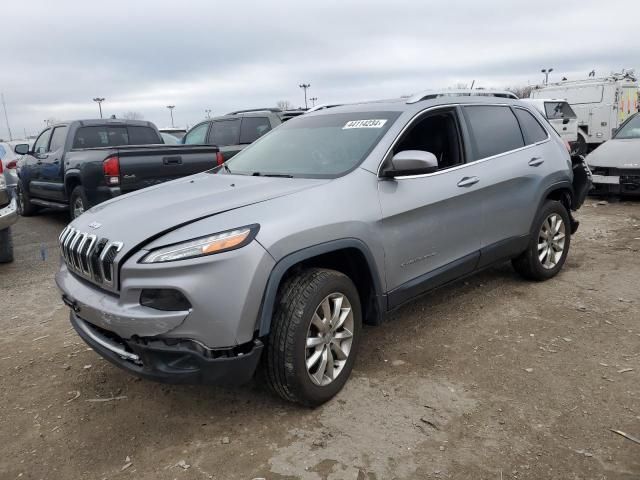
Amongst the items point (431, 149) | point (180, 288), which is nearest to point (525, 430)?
point (180, 288)

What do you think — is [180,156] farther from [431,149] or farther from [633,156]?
[633,156]

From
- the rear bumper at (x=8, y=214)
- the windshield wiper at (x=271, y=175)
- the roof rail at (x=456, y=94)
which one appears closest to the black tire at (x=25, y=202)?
the rear bumper at (x=8, y=214)

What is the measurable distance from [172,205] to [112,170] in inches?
161

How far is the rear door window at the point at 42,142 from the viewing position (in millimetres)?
9211

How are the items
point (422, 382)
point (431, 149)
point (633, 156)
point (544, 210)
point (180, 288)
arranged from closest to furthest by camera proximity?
point (180, 288) < point (422, 382) < point (431, 149) < point (544, 210) < point (633, 156)

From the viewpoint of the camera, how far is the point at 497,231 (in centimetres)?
441

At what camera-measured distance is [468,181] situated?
4.06 metres

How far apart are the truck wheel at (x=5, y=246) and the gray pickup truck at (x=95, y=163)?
1032 mm

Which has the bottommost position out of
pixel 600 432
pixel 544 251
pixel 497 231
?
Result: pixel 600 432

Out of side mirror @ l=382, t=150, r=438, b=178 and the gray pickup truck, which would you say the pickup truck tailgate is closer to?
the gray pickup truck

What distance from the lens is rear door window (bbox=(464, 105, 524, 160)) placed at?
4324mm

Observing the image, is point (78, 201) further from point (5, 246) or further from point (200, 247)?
point (200, 247)

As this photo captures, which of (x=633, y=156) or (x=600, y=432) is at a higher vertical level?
(x=633, y=156)

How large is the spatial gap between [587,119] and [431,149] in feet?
47.0
